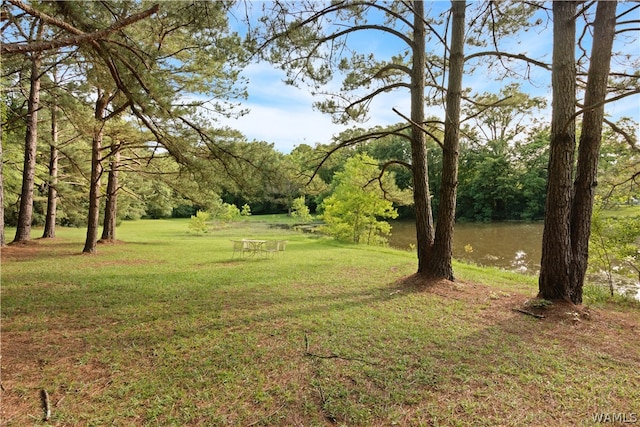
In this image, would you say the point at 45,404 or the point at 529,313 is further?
the point at 529,313

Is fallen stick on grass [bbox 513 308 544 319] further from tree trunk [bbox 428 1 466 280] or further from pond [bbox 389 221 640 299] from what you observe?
pond [bbox 389 221 640 299]

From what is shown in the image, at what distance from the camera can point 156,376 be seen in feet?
9.91

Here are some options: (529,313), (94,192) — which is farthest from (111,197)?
(529,313)

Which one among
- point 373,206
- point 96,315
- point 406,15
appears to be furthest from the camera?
point 373,206

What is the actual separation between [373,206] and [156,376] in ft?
51.6

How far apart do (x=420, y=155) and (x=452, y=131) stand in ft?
2.56

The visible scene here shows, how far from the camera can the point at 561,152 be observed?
16.1 ft

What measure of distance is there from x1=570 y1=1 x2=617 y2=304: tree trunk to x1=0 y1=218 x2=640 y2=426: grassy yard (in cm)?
80

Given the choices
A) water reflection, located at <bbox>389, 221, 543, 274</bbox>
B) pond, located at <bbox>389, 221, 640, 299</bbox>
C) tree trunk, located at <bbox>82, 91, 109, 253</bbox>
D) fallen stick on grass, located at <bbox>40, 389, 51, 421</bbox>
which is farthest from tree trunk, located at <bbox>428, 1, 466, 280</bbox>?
tree trunk, located at <bbox>82, 91, 109, 253</bbox>

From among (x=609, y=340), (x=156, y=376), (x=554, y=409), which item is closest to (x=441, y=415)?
(x=554, y=409)

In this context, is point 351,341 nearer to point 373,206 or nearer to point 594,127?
point 594,127

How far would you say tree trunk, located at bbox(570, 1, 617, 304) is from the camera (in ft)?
15.8

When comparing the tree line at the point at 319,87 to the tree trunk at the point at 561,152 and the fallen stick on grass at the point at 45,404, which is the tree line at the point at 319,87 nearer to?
the tree trunk at the point at 561,152

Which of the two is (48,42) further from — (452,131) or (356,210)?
(356,210)
